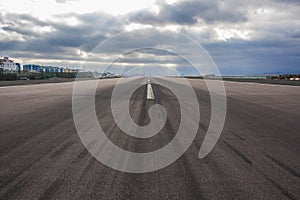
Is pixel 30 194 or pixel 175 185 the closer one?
pixel 30 194

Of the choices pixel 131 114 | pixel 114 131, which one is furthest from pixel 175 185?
pixel 131 114

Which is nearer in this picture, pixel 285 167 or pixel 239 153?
pixel 285 167

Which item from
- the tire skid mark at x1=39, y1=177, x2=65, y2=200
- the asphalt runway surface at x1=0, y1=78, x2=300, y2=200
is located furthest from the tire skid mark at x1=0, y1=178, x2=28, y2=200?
the tire skid mark at x1=39, y1=177, x2=65, y2=200

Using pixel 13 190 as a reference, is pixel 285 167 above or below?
above

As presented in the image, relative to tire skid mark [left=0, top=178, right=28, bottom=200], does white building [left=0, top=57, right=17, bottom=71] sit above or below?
above

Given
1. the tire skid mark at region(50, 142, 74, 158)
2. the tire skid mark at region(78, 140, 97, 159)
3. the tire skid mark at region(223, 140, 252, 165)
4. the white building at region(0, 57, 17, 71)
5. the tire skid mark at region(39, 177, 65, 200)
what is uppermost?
the white building at region(0, 57, 17, 71)

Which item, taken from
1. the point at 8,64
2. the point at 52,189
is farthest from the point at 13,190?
the point at 8,64

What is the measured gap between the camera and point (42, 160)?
4754 mm

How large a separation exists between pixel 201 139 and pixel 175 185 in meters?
2.73

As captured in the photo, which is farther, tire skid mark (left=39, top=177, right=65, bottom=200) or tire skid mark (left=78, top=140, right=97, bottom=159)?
tire skid mark (left=78, top=140, right=97, bottom=159)

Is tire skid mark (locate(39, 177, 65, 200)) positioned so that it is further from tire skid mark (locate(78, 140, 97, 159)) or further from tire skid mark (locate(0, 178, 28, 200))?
tire skid mark (locate(78, 140, 97, 159))

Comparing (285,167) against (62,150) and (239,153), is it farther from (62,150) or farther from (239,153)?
(62,150)

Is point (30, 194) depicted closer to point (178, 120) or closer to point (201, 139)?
point (201, 139)

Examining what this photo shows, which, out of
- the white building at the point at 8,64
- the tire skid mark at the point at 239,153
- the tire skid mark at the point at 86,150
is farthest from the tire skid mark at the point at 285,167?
the white building at the point at 8,64
